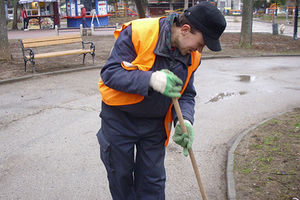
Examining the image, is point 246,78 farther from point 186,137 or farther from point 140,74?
point 140,74

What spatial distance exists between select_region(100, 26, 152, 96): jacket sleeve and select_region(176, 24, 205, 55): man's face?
31cm

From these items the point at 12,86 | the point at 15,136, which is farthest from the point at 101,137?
the point at 12,86

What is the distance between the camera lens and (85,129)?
5.58m

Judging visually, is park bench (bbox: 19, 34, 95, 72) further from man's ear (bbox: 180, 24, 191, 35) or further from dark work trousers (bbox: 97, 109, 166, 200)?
man's ear (bbox: 180, 24, 191, 35)

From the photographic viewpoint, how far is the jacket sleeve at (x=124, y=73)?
7.41 ft

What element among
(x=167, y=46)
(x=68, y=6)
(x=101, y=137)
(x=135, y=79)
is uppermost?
(x=68, y=6)

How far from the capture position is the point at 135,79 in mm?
2262

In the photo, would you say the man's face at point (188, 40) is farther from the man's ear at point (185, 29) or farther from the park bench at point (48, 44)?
the park bench at point (48, 44)

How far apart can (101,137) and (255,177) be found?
196 centimetres

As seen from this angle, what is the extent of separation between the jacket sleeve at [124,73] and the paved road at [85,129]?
5.56ft

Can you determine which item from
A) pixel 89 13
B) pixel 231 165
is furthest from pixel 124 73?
pixel 89 13

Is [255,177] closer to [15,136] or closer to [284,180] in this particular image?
[284,180]

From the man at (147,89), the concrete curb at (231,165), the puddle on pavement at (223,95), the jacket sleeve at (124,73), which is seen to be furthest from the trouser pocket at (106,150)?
the puddle on pavement at (223,95)

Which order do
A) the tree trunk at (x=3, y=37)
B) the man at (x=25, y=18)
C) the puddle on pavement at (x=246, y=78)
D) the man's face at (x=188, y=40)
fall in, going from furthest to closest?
Answer: the man at (x=25, y=18) < the tree trunk at (x=3, y=37) < the puddle on pavement at (x=246, y=78) < the man's face at (x=188, y=40)
